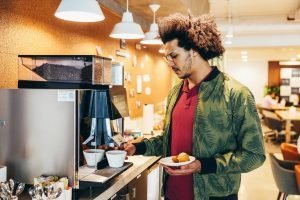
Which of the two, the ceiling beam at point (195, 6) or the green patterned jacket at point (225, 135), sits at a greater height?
the ceiling beam at point (195, 6)

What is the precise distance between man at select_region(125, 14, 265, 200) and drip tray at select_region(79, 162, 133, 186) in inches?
12.2

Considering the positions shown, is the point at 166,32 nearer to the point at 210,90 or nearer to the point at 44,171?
the point at 210,90

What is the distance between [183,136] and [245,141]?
32 cm

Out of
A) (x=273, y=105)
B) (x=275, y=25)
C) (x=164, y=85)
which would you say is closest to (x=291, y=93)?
(x=273, y=105)

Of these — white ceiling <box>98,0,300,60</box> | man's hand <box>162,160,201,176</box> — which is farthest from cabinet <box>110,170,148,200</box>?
white ceiling <box>98,0,300,60</box>

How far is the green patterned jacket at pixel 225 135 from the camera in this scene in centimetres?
181

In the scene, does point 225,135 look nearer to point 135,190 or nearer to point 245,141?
point 245,141

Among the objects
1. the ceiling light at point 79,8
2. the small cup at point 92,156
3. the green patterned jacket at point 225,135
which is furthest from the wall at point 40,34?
the green patterned jacket at point 225,135

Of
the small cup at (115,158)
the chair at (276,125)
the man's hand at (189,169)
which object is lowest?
the chair at (276,125)

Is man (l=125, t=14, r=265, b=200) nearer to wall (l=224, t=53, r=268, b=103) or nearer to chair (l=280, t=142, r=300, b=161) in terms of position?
chair (l=280, t=142, r=300, b=161)

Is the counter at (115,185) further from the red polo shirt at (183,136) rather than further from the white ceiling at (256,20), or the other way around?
the white ceiling at (256,20)

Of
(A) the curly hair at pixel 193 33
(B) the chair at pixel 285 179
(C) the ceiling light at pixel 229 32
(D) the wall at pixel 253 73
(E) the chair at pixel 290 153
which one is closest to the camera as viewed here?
(A) the curly hair at pixel 193 33

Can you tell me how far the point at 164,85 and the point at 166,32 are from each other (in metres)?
5.83

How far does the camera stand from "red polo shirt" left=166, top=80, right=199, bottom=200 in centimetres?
195
